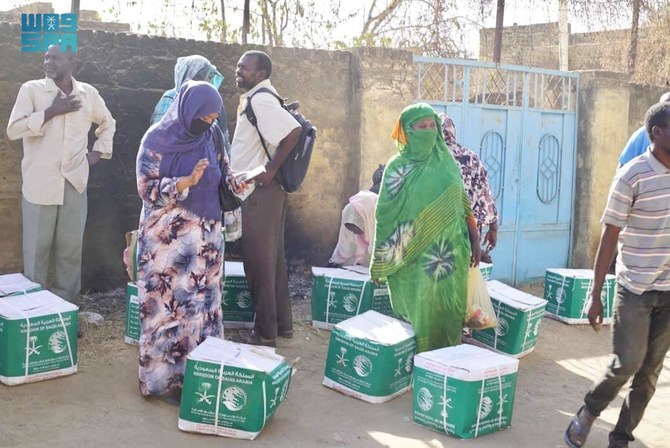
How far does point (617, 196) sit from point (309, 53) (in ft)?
12.7

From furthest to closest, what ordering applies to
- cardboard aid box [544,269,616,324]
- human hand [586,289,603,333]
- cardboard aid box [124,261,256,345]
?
cardboard aid box [544,269,616,324], cardboard aid box [124,261,256,345], human hand [586,289,603,333]

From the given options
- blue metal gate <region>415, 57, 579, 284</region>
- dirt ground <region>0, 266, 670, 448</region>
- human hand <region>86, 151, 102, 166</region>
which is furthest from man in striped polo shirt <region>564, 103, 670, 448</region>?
blue metal gate <region>415, 57, 579, 284</region>

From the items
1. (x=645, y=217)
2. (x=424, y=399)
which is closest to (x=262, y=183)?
(x=424, y=399)

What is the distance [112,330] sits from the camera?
5.23 metres

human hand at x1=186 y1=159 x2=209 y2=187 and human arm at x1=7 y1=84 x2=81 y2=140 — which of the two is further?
human arm at x1=7 y1=84 x2=81 y2=140

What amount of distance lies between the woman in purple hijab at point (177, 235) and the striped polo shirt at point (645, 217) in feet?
6.43

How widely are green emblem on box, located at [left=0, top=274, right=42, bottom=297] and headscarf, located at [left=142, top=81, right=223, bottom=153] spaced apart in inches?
52.7

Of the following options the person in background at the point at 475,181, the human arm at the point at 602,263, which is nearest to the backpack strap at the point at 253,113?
the person in background at the point at 475,181

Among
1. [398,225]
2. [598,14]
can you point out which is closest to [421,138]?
[398,225]

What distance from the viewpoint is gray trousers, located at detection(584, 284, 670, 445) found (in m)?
3.36

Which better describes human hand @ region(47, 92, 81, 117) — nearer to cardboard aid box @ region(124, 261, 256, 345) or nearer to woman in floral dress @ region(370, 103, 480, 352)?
cardboard aid box @ region(124, 261, 256, 345)

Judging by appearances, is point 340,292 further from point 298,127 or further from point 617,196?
point 617,196

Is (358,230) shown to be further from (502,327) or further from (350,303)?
(502,327)

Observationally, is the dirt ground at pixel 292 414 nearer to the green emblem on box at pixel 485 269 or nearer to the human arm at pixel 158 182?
the green emblem on box at pixel 485 269
